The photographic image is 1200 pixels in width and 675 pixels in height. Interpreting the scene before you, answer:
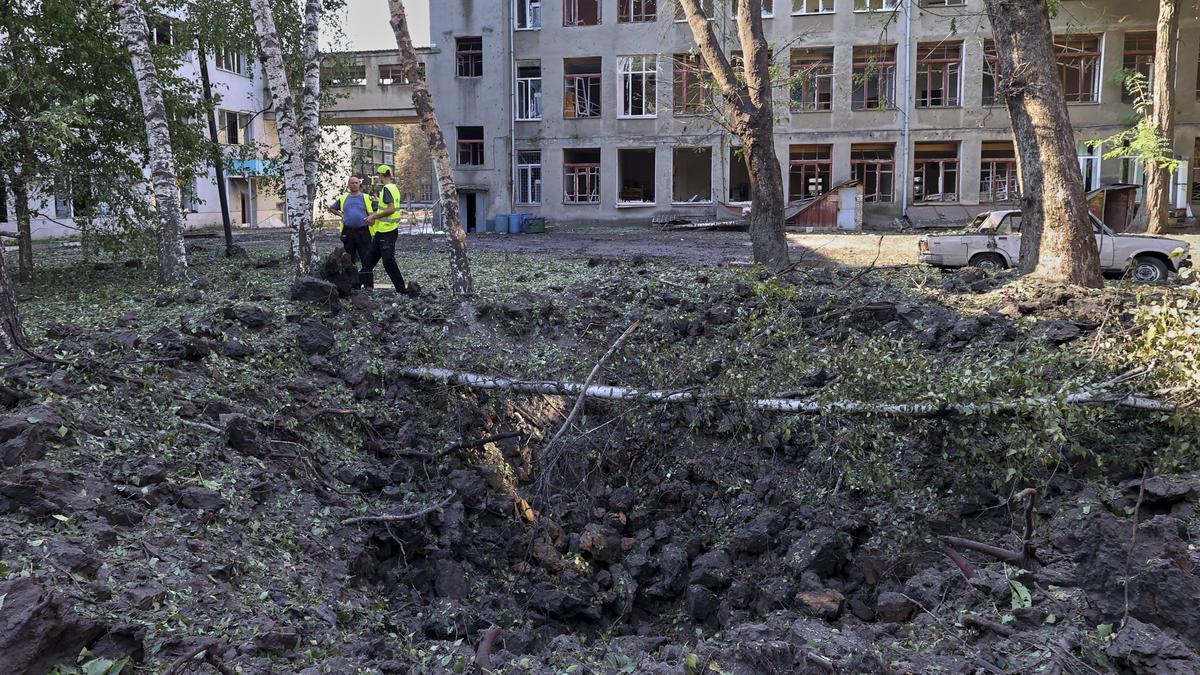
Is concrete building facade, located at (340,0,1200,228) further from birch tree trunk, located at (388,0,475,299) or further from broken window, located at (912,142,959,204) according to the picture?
birch tree trunk, located at (388,0,475,299)

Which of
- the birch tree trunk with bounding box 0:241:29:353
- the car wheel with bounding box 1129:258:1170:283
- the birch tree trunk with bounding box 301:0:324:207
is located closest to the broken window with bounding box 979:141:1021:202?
the car wheel with bounding box 1129:258:1170:283

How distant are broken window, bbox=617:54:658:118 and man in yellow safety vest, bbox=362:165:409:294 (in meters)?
24.0

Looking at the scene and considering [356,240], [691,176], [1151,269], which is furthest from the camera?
[691,176]

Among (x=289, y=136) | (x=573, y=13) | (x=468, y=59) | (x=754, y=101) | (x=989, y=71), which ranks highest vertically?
(x=573, y=13)

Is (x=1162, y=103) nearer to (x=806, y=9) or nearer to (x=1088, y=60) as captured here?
(x=1088, y=60)

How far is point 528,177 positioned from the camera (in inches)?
1401

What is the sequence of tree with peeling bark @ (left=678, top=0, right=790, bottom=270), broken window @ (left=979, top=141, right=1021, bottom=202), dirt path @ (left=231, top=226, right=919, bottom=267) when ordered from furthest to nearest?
broken window @ (left=979, top=141, right=1021, bottom=202) < dirt path @ (left=231, top=226, right=919, bottom=267) < tree with peeling bark @ (left=678, top=0, right=790, bottom=270)

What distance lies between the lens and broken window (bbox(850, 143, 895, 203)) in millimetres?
33219

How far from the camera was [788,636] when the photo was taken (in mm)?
4215

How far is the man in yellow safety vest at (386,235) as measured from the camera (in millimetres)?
11250

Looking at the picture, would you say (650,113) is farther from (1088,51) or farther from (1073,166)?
(1073,166)

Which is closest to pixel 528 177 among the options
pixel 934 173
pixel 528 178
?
pixel 528 178

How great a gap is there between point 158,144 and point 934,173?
90.8ft

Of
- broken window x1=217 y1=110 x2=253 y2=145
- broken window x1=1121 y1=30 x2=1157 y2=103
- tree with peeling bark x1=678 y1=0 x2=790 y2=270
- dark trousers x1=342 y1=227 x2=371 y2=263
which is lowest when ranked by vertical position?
dark trousers x1=342 y1=227 x2=371 y2=263
